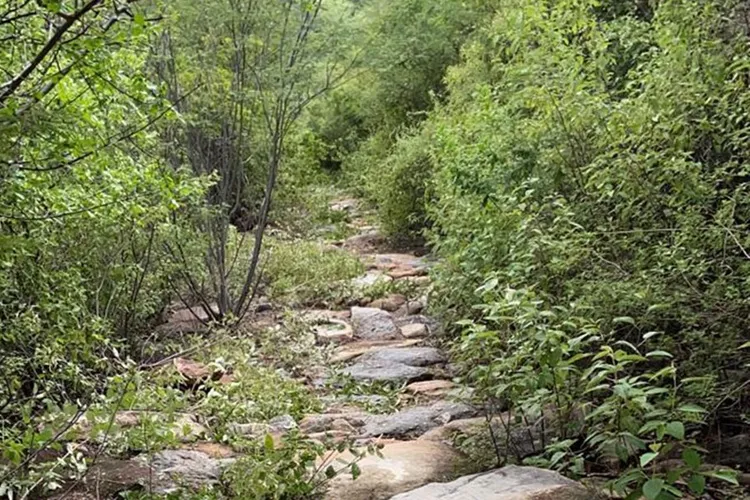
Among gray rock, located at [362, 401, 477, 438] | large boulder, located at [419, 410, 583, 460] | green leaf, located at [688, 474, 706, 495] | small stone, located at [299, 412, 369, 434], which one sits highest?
green leaf, located at [688, 474, 706, 495]

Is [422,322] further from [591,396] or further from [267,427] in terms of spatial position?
[591,396]

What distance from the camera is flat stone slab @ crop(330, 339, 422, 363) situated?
5.62 m

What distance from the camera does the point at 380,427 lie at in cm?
402

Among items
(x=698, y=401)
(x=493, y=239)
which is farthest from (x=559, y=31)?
(x=698, y=401)

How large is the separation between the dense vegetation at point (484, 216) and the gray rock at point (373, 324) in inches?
25.7

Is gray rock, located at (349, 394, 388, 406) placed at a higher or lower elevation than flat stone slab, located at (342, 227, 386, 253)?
lower

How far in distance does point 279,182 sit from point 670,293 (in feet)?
26.4

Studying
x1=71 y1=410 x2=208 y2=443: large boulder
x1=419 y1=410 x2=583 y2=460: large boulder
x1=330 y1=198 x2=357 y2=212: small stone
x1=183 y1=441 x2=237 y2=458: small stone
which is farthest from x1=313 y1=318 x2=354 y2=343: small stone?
x1=330 y1=198 x2=357 y2=212: small stone

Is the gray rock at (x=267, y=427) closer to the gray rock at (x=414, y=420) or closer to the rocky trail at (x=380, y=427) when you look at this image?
the rocky trail at (x=380, y=427)

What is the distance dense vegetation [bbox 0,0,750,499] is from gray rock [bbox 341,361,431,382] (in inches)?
18.2

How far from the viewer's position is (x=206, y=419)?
3.96 m

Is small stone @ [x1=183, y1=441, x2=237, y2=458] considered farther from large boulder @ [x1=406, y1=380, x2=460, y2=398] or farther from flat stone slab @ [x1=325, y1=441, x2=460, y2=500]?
large boulder @ [x1=406, y1=380, x2=460, y2=398]

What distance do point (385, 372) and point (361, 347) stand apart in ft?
2.47

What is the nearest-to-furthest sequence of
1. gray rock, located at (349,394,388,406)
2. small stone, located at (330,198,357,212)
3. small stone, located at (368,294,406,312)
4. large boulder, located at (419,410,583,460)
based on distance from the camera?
1. large boulder, located at (419,410,583,460)
2. gray rock, located at (349,394,388,406)
3. small stone, located at (368,294,406,312)
4. small stone, located at (330,198,357,212)
